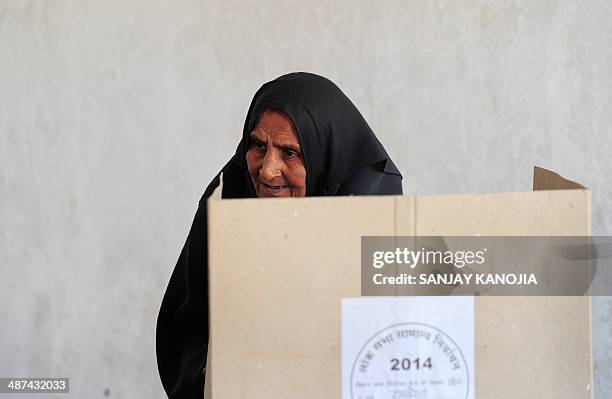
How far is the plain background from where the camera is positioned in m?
2.99

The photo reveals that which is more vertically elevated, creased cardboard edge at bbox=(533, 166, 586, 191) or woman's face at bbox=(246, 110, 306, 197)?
woman's face at bbox=(246, 110, 306, 197)

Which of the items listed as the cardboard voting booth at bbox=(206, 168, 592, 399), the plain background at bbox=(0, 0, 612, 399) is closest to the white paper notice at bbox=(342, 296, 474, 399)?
the cardboard voting booth at bbox=(206, 168, 592, 399)

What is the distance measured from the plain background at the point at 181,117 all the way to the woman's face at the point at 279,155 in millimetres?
1330

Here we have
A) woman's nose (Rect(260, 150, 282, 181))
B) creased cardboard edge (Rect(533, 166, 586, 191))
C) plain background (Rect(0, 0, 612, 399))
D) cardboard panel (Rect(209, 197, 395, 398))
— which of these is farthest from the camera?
plain background (Rect(0, 0, 612, 399))

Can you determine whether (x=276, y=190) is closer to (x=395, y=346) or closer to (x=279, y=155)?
(x=279, y=155)

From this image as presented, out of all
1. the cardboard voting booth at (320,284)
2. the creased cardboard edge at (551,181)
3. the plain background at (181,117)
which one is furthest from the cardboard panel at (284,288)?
the plain background at (181,117)

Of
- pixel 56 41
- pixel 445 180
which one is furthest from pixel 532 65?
pixel 56 41

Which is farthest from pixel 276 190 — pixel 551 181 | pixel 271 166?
pixel 551 181

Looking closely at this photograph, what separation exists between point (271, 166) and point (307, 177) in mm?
80

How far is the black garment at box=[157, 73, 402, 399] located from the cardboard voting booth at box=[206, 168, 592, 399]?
79 centimetres

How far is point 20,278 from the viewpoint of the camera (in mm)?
3207

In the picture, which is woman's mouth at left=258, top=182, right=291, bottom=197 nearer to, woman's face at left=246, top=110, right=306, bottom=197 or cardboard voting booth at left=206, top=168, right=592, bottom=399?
woman's face at left=246, top=110, right=306, bottom=197

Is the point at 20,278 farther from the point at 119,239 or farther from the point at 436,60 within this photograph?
the point at 436,60

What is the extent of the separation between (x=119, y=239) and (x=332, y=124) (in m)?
1.61
